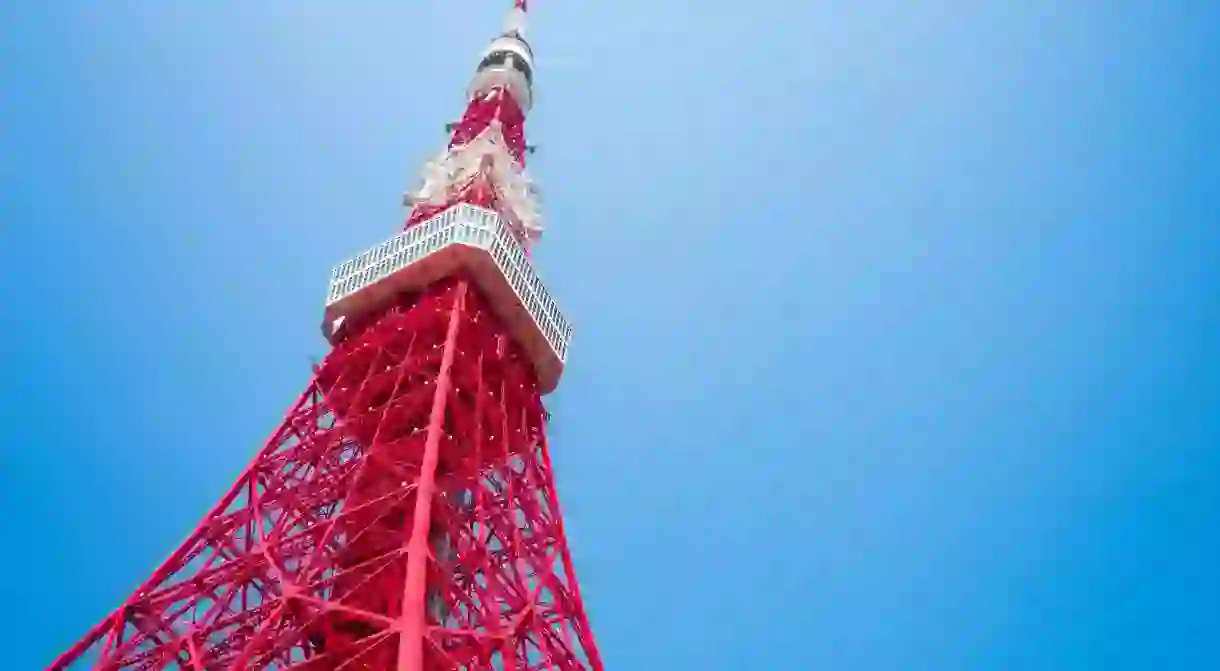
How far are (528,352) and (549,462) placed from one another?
71.3 inches

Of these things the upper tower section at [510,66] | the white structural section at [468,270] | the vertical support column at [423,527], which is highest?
the upper tower section at [510,66]

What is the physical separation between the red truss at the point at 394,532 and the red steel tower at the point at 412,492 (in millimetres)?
30

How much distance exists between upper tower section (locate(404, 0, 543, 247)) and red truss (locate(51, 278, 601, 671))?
3.02 m

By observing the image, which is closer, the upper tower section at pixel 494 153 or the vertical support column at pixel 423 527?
the vertical support column at pixel 423 527

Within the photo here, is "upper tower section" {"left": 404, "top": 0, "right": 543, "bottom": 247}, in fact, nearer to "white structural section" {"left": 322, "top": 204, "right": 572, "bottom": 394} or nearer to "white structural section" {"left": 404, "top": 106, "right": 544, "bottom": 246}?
"white structural section" {"left": 404, "top": 106, "right": 544, "bottom": 246}

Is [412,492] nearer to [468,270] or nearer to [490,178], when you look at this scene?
[468,270]

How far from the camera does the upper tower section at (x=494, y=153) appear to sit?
76.1 feet

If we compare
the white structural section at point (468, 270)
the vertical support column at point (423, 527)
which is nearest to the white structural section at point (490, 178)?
the white structural section at point (468, 270)

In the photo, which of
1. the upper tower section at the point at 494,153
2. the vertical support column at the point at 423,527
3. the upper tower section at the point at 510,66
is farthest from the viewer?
the upper tower section at the point at 510,66

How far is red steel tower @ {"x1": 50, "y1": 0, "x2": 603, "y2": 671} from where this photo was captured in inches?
598

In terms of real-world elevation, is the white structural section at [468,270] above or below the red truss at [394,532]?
above

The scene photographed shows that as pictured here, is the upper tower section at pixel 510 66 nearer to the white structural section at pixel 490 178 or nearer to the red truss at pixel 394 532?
the white structural section at pixel 490 178

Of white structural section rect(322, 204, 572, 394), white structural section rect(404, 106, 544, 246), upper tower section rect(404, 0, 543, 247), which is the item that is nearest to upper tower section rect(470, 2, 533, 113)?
upper tower section rect(404, 0, 543, 247)

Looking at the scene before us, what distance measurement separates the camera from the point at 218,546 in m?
17.9
